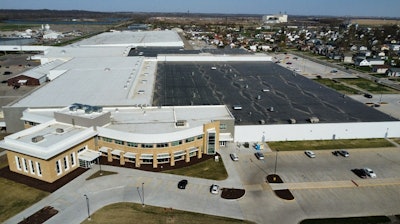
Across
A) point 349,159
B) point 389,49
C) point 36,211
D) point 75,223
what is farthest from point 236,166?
point 389,49

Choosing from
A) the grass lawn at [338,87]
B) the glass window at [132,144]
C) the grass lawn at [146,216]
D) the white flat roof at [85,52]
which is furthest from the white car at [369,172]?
the white flat roof at [85,52]

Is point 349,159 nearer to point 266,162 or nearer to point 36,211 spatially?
point 266,162

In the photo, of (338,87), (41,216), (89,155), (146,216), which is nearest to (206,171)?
(146,216)

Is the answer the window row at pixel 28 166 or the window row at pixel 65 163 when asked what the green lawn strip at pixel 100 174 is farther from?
the window row at pixel 28 166

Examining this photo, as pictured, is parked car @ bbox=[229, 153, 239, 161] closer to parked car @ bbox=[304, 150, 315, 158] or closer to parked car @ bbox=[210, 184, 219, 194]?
parked car @ bbox=[210, 184, 219, 194]

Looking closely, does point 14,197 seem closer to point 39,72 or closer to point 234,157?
point 234,157

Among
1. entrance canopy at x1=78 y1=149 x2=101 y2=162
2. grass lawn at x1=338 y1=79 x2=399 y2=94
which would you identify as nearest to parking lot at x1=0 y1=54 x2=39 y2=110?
entrance canopy at x1=78 y1=149 x2=101 y2=162
